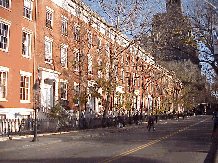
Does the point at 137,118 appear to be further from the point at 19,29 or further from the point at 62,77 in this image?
the point at 19,29

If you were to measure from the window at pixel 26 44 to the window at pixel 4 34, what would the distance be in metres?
2.12

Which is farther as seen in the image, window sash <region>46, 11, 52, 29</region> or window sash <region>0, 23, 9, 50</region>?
window sash <region>46, 11, 52, 29</region>

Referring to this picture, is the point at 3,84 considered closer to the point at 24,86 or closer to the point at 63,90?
the point at 24,86

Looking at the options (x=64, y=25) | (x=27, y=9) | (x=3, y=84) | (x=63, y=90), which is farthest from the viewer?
(x=64, y=25)

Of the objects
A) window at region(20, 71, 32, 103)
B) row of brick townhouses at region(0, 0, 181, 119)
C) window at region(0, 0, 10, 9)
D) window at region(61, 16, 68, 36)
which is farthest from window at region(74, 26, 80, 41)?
window at region(0, 0, 10, 9)

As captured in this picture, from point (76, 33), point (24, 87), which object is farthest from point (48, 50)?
point (24, 87)

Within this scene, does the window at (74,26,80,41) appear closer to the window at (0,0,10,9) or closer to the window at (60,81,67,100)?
the window at (60,81,67,100)

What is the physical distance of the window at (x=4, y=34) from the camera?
2489 centimetres

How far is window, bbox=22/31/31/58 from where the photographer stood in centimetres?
2750

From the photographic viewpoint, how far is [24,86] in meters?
27.2

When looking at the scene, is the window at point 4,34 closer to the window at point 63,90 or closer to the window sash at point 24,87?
the window sash at point 24,87

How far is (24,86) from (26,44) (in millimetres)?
3829

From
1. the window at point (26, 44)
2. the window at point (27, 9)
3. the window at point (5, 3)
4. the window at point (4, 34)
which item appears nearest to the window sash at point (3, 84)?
the window at point (4, 34)

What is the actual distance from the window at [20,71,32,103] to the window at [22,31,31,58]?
1705 millimetres
